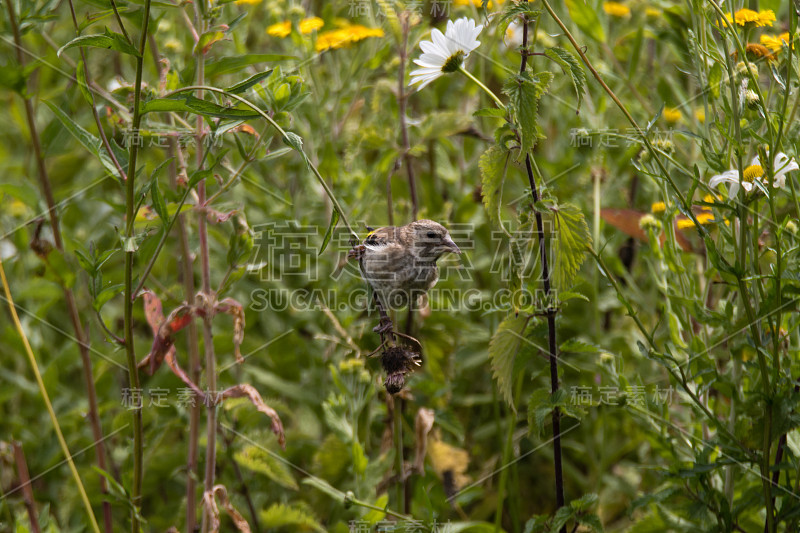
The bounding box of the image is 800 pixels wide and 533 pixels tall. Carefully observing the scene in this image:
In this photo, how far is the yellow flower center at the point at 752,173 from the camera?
2088mm

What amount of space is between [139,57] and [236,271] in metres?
0.67

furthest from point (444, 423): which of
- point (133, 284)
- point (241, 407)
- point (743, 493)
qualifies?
point (133, 284)

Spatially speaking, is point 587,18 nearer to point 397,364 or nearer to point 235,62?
point 235,62

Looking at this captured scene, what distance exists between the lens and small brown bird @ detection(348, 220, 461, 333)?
7.45ft

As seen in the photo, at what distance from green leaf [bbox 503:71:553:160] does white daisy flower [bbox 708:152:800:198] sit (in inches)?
22.4

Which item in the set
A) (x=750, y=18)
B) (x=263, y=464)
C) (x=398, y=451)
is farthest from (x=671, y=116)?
(x=263, y=464)

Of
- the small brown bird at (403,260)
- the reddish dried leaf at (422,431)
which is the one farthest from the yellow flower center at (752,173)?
the reddish dried leaf at (422,431)

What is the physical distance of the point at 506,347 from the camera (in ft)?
6.95

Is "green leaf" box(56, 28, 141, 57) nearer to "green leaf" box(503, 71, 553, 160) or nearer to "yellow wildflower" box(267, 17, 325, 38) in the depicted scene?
"green leaf" box(503, 71, 553, 160)

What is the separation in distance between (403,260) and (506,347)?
16.3 inches

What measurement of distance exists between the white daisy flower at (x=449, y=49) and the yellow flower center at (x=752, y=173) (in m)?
0.83

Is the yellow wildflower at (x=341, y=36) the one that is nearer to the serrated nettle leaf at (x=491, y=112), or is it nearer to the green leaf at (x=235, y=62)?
the green leaf at (x=235, y=62)

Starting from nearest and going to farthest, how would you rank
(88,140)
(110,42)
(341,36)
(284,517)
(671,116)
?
(110,42) < (88,140) < (284,517) < (341,36) < (671,116)

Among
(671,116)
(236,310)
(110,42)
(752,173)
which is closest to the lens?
(110,42)
